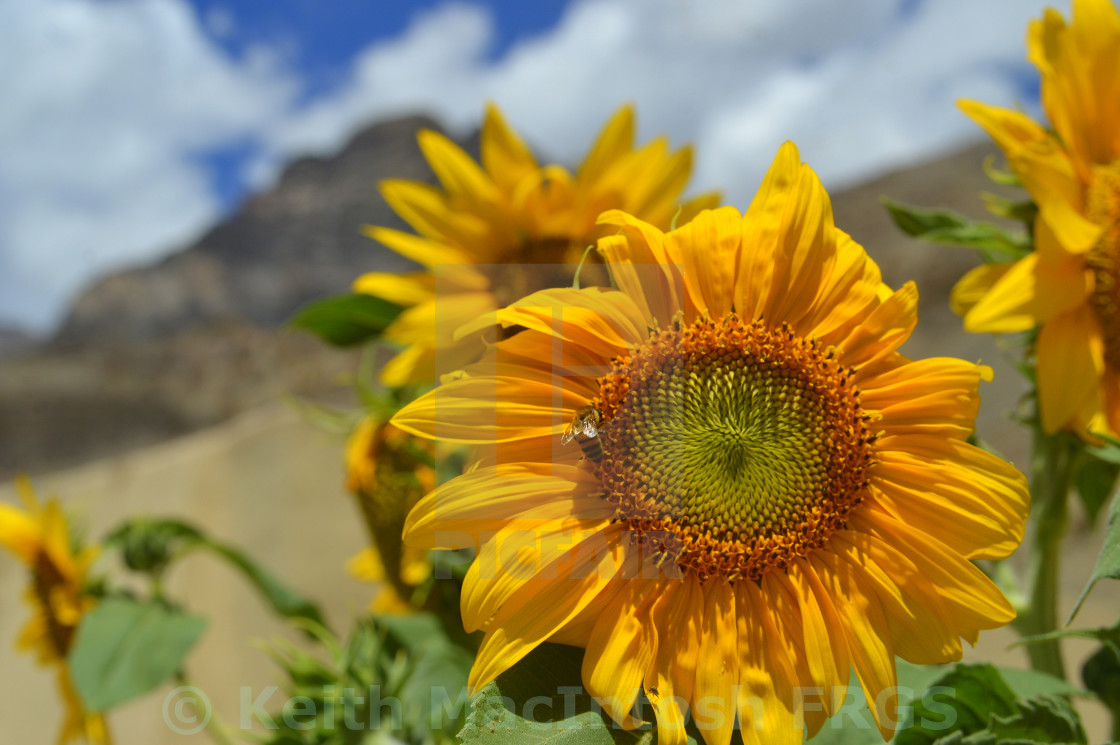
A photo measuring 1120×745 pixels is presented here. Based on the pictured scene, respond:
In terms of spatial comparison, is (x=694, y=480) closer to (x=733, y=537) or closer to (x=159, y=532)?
(x=733, y=537)

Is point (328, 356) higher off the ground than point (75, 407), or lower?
lower

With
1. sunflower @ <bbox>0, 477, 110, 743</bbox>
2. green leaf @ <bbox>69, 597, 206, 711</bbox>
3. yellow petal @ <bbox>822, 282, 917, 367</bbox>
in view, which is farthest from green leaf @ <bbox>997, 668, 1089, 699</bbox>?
sunflower @ <bbox>0, 477, 110, 743</bbox>

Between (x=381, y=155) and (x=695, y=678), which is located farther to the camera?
(x=381, y=155)

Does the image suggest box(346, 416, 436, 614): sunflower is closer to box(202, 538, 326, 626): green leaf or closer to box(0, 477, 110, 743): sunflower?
box(202, 538, 326, 626): green leaf

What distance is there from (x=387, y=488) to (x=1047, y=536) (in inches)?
26.2

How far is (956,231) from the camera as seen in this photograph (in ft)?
1.93

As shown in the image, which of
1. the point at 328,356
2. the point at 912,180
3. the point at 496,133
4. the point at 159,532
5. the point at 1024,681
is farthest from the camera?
the point at 328,356

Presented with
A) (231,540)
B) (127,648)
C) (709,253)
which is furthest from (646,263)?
(231,540)

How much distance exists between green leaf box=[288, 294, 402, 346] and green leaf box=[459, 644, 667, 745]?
51 cm

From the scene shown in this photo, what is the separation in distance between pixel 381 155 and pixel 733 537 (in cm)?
1853

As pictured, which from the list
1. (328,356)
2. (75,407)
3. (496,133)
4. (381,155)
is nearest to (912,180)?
(328,356)

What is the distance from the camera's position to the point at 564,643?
1.29 feet

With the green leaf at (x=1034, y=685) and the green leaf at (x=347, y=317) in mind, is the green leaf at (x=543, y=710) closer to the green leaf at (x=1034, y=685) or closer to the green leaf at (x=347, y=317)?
the green leaf at (x=1034, y=685)

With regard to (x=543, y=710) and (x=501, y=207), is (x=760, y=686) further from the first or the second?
(x=501, y=207)
